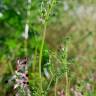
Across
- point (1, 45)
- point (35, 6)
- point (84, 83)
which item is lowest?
point (84, 83)

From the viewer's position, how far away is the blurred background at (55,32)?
456 centimetres

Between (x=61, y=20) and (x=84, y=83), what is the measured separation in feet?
10.0

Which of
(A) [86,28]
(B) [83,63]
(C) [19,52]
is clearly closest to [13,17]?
(C) [19,52]

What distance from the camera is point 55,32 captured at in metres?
6.15

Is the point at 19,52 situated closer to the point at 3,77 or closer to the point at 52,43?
the point at 3,77

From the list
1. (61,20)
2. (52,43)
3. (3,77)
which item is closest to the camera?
(3,77)

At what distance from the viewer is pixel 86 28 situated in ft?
20.8

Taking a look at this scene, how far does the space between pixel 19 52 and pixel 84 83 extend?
67.5 inches

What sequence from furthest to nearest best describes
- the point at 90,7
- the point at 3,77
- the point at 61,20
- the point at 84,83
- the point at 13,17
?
1. the point at 90,7
2. the point at 61,20
3. the point at 13,17
4. the point at 3,77
5. the point at 84,83

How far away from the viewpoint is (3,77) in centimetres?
437

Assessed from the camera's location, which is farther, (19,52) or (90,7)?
(90,7)

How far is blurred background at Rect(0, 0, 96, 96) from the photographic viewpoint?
456cm

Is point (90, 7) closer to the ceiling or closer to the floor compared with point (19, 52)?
closer to the ceiling

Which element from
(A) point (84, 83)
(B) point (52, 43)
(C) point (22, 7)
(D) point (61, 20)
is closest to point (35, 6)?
(C) point (22, 7)
